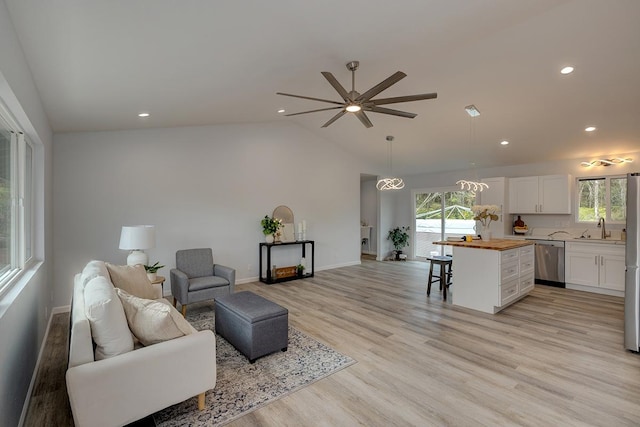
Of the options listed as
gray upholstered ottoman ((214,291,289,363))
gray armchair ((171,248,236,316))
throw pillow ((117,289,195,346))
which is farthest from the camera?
gray armchair ((171,248,236,316))

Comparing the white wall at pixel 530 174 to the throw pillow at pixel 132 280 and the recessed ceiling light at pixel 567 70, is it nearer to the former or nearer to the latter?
the recessed ceiling light at pixel 567 70

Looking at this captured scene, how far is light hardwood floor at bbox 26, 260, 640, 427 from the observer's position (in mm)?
2205

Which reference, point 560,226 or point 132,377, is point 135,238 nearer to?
point 132,377

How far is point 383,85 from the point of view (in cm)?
285

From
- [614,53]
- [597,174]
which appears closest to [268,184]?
[614,53]

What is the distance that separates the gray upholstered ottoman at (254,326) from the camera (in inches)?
115

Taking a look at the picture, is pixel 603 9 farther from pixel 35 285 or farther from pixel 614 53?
pixel 35 285

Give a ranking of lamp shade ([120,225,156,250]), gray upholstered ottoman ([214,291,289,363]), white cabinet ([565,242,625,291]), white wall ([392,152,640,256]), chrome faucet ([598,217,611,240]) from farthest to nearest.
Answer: white wall ([392,152,640,256]), chrome faucet ([598,217,611,240]), white cabinet ([565,242,625,291]), lamp shade ([120,225,156,250]), gray upholstered ottoman ([214,291,289,363])

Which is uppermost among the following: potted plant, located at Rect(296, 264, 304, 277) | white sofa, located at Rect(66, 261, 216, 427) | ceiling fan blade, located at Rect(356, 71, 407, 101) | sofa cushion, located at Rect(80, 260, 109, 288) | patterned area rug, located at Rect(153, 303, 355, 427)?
ceiling fan blade, located at Rect(356, 71, 407, 101)

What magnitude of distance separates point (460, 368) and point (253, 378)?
6.08 ft

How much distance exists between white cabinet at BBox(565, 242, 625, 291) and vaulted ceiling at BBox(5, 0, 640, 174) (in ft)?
5.80

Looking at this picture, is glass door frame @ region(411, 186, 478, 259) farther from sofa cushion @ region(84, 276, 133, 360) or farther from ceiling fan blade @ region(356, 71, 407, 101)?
sofa cushion @ region(84, 276, 133, 360)

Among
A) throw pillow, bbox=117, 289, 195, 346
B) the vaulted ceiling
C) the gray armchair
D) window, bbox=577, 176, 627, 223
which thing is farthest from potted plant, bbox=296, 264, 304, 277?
window, bbox=577, 176, 627, 223

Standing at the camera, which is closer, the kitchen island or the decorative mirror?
the kitchen island
